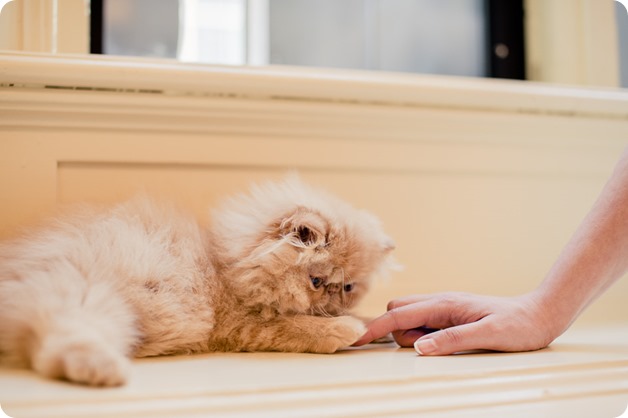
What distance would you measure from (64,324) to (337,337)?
22.0 inches

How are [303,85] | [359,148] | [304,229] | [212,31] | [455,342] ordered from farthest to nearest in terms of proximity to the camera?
[212,31] → [359,148] → [303,85] → [304,229] → [455,342]

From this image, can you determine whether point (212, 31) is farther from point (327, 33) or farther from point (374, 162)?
point (374, 162)

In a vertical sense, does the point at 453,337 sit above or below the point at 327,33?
below

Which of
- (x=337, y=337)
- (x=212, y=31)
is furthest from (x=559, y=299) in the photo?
(x=212, y=31)

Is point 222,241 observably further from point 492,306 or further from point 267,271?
point 492,306

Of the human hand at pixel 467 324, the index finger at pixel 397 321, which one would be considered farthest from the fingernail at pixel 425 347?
the index finger at pixel 397 321

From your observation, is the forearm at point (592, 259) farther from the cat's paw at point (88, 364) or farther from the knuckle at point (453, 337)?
the cat's paw at point (88, 364)

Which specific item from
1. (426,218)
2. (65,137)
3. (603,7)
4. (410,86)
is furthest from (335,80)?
(603,7)

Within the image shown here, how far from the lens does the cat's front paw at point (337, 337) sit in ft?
3.88

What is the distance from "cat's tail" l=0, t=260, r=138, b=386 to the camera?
0.82 meters

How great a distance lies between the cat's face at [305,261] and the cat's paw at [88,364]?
426 millimetres

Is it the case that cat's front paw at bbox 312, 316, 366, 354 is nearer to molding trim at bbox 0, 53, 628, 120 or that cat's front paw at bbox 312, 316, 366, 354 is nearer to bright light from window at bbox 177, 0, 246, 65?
molding trim at bbox 0, 53, 628, 120

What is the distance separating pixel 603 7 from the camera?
1996 mm

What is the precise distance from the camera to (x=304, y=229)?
1219 millimetres
